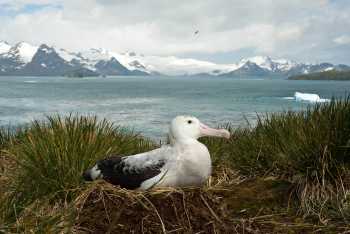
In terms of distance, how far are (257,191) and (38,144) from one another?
2066 mm

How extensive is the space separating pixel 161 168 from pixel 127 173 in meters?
0.28

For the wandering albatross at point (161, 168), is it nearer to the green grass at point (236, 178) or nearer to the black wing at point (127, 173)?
the black wing at point (127, 173)

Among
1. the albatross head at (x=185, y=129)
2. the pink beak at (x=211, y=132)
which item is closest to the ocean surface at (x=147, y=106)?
the pink beak at (x=211, y=132)

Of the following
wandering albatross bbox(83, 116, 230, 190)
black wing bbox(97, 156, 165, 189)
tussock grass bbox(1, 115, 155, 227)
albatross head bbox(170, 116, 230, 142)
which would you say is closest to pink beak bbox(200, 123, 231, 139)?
albatross head bbox(170, 116, 230, 142)

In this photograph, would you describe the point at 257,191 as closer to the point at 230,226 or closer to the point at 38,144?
the point at 230,226

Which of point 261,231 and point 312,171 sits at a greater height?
point 312,171

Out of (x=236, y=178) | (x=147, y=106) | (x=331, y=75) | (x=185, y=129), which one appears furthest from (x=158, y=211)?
(x=331, y=75)

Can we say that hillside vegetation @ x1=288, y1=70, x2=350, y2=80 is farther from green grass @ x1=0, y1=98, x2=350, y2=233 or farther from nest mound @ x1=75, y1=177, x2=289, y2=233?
nest mound @ x1=75, y1=177, x2=289, y2=233

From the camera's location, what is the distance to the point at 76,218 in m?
3.74

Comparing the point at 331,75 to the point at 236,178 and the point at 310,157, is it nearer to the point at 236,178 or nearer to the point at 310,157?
the point at 236,178

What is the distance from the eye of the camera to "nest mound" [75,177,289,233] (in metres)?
3.73

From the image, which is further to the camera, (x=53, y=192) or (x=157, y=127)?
(x=157, y=127)

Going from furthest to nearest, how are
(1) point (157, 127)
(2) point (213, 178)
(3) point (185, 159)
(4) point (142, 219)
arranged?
(1) point (157, 127), (2) point (213, 178), (3) point (185, 159), (4) point (142, 219)

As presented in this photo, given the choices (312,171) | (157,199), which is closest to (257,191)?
(312,171)
